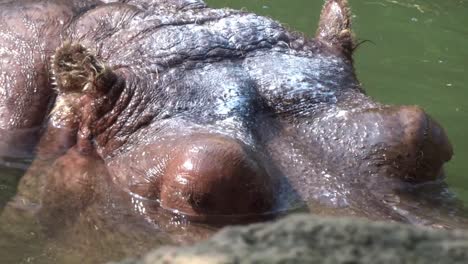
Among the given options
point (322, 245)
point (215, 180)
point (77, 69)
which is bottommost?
point (215, 180)

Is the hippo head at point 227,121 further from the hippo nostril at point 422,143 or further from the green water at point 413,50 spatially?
the green water at point 413,50

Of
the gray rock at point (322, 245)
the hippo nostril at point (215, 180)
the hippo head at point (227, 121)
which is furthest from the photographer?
the hippo head at point (227, 121)

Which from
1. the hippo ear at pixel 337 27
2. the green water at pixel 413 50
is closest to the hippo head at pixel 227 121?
the hippo ear at pixel 337 27

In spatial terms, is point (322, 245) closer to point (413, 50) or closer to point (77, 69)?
point (77, 69)

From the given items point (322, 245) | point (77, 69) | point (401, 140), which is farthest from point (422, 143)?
point (322, 245)

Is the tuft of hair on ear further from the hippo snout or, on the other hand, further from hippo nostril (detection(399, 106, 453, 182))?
hippo nostril (detection(399, 106, 453, 182))

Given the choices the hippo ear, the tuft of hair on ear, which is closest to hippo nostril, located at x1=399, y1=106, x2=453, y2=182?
the hippo ear
